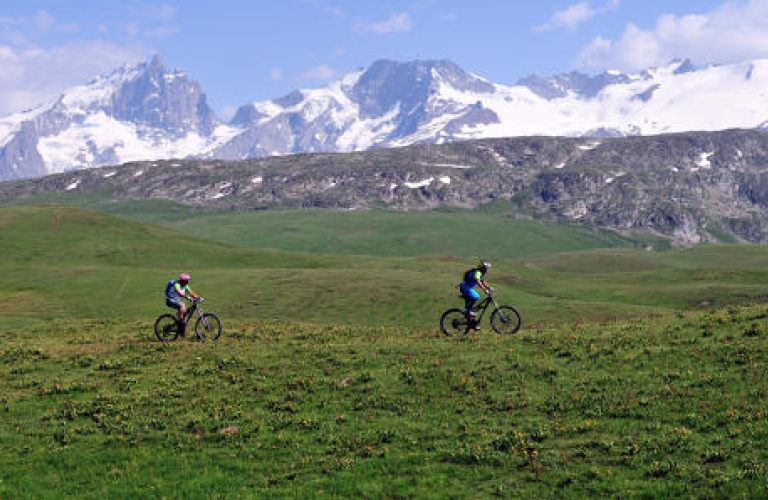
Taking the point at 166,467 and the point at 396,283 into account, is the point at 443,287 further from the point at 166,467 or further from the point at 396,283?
the point at 166,467

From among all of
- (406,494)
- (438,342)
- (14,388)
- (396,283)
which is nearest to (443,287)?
(396,283)

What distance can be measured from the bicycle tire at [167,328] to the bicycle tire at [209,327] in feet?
4.54

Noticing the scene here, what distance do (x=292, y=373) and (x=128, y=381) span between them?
838 cm

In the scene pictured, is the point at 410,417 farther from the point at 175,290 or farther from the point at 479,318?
the point at 175,290

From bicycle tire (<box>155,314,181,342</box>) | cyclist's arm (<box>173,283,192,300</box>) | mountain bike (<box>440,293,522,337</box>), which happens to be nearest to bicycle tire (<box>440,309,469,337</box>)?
mountain bike (<box>440,293,522,337</box>)

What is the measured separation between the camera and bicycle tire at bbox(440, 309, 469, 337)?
41.5 metres

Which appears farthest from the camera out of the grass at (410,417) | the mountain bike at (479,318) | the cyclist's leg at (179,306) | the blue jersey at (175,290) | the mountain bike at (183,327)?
the mountain bike at (183,327)

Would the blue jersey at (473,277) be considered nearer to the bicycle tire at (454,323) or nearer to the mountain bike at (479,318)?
the mountain bike at (479,318)

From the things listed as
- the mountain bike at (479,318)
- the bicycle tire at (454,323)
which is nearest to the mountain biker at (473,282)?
the mountain bike at (479,318)

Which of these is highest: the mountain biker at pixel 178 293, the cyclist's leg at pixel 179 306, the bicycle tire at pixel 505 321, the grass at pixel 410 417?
the mountain biker at pixel 178 293

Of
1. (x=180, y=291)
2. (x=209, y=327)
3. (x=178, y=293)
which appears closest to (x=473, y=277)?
Result: (x=209, y=327)

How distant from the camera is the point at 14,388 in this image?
34.9 metres

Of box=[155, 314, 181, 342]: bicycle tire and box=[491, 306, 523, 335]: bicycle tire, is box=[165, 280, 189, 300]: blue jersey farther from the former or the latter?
box=[491, 306, 523, 335]: bicycle tire

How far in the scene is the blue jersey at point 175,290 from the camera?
43094mm
